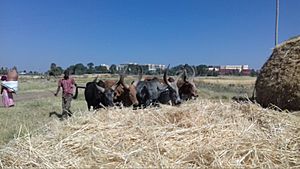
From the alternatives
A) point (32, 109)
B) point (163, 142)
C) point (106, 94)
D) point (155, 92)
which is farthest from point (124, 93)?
point (163, 142)

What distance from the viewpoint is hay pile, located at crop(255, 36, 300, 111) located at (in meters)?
10.1

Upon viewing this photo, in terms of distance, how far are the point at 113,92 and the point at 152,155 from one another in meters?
8.10

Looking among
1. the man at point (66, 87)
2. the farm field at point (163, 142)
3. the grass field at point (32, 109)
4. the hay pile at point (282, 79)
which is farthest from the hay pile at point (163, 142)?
the man at point (66, 87)

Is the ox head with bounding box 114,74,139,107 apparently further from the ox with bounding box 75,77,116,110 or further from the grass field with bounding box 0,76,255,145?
the grass field with bounding box 0,76,255,145

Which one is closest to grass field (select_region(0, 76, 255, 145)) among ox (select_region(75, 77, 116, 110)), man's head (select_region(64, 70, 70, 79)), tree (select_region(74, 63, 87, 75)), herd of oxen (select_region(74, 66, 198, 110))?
ox (select_region(75, 77, 116, 110))

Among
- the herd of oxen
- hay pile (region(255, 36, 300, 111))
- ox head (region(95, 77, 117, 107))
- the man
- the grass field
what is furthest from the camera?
the man

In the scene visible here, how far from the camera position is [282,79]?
10602 mm

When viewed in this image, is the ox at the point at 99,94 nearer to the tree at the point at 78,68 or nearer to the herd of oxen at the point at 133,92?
the herd of oxen at the point at 133,92

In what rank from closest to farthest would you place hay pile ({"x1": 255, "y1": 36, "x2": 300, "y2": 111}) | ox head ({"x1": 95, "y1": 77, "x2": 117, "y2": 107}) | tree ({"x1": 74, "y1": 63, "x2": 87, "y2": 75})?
hay pile ({"x1": 255, "y1": 36, "x2": 300, "y2": 111}) → ox head ({"x1": 95, "y1": 77, "x2": 117, "y2": 107}) → tree ({"x1": 74, "y1": 63, "x2": 87, "y2": 75})

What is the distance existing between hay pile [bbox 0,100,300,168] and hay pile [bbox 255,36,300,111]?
15.8 feet

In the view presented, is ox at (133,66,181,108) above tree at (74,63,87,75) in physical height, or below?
below

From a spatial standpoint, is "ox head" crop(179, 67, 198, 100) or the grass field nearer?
the grass field

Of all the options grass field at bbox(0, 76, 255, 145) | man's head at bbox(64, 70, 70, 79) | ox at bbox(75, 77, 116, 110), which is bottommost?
grass field at bbox(0, 76, 255, 145)

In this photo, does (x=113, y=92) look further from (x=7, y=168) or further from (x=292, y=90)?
(x=7, y=168)
